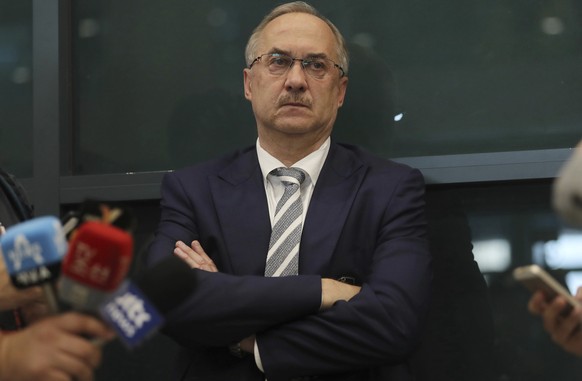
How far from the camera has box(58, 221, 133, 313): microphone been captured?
1.40 meters

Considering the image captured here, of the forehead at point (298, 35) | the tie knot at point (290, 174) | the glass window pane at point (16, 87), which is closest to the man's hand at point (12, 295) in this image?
the tie knot at point (290, 174)

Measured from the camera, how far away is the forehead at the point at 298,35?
3041 millimetres

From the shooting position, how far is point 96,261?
142cm

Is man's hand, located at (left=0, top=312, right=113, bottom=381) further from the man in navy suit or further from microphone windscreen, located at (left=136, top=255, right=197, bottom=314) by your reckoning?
the man in navy suit

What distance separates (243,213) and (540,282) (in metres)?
1.19

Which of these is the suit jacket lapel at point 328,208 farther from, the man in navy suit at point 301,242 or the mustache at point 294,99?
the mustache at point 294,99

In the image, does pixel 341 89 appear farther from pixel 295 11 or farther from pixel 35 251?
pixel 35 251

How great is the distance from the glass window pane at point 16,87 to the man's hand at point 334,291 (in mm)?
1487

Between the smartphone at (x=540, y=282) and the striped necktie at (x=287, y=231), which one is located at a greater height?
the striped necktie at (x=287, y=231)

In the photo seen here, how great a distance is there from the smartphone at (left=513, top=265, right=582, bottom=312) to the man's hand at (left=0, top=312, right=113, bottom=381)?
2.58 feet

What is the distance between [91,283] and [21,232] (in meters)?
0.15

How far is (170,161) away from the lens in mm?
3500

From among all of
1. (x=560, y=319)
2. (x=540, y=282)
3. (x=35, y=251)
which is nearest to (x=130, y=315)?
(x=35, y=251)

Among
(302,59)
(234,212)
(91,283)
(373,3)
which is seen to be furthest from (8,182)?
(373,3)
